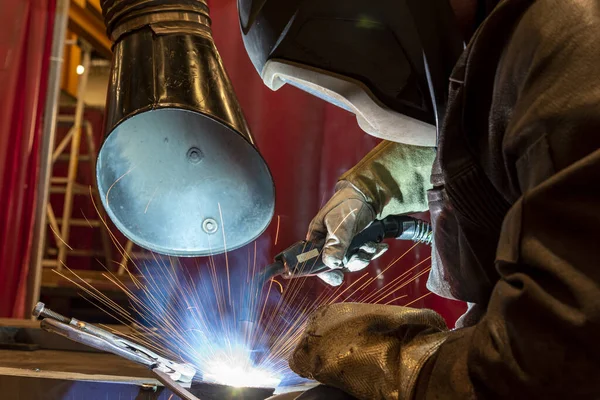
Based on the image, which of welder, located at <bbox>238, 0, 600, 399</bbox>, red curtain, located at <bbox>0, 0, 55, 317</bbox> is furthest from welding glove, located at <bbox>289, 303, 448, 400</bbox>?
red curtain, located at <bbox>0, 0, 55, 317</bbox>

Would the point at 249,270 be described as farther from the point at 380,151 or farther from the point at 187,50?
the point at 187,50

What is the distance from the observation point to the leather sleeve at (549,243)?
57cm

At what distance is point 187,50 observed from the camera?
3.77 ft

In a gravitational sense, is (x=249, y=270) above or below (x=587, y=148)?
below

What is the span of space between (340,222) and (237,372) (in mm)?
492

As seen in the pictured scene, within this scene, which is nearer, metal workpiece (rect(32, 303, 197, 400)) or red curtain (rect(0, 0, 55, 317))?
metal workpiece (rect(32, 303, 197, 400))

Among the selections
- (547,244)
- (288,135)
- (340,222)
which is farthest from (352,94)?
(288,135)

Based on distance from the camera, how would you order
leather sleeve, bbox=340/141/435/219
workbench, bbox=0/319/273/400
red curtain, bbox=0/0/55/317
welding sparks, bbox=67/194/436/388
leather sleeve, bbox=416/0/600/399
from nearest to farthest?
1. leather sleeve, bbox=416/0/600/399
2. workbench, bbox=0/319/273/400
3. leather sleeve, bbox=340/141/435/219
4. welding sparks, bbox=67/194/436/388
5. red curtain, bbox=0/0/55/317

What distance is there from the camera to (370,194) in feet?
5.53

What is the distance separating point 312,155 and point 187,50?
6.15ft

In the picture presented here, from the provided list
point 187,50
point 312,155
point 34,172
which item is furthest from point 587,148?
point 34,172

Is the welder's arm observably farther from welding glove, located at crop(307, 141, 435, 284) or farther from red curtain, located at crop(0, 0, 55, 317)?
red curtain, located at crop(0, 0, 55, 317)

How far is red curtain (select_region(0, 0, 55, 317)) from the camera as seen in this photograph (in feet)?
10.5

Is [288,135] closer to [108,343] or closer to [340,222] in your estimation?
[340,222]
